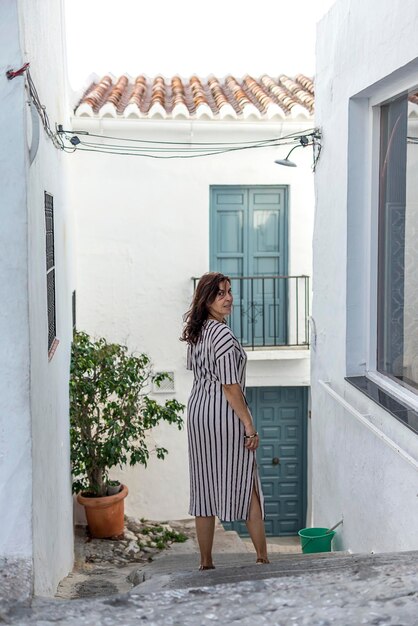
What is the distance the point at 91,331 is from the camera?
37.0ft

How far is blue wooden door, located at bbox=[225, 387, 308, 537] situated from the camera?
465 inches

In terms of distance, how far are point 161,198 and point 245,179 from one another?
1163mm

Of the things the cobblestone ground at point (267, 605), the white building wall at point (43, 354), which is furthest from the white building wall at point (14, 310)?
the cobblestone ground at point (267, 605)

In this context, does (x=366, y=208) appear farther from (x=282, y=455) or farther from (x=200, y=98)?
(x=282, y=455)

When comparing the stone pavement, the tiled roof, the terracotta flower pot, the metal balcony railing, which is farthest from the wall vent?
the stone pavement

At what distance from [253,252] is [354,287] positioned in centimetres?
568

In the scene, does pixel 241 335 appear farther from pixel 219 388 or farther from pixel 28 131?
pixel 28 131

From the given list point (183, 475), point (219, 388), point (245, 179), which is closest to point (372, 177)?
point (219, 388)

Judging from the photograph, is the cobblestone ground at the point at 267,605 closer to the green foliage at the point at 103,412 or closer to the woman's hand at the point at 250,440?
the woman's hand at the point at 250,440

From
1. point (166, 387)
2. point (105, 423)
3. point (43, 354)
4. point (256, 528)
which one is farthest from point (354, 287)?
point (166, 387)

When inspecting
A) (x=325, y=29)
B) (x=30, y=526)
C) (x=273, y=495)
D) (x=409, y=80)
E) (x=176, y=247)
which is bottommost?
(x=273, y=495)

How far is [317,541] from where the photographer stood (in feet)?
21.0

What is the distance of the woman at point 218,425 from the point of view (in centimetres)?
448

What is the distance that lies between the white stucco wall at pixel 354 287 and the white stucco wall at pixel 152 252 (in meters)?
4.36
